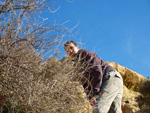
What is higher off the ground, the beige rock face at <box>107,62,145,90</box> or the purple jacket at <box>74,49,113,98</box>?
the beige rock face at <box>107,62,145,90</box>

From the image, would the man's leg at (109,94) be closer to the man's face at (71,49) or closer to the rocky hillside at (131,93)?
the man's face at (71,49)

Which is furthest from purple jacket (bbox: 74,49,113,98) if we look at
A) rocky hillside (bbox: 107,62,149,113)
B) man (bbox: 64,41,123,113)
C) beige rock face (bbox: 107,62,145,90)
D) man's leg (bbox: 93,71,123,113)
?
beige rock face (bbox: 107,62,145,90)

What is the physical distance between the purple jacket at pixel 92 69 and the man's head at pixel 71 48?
88 millimetres

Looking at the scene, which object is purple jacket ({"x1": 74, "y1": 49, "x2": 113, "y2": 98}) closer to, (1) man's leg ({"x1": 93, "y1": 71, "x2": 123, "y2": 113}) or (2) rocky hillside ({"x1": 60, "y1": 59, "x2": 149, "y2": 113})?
(1) man's leg ({"x1": 93, "y1": 71, "x2": 123, "y2": 113})

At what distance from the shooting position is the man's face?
13.4ft

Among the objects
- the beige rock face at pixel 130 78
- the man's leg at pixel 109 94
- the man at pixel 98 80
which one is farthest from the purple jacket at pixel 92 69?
the beige rock face at pixel 130 78

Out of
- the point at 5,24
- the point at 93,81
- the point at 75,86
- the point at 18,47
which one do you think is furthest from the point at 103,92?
the point at 5,24

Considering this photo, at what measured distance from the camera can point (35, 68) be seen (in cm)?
350

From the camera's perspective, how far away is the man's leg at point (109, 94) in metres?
3.54

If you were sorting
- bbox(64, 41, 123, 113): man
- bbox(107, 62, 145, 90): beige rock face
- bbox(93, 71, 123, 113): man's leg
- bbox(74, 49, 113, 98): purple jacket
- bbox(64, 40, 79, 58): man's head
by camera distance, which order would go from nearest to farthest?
bbox(93, 71, 123, 113): man's leg → bbox(64, 41, 123, 113): man → bbox(74, 49, 113, 98): purple jacket → bbox(64, 40, 79, 58): man's head → bbox(107, 62, 145, 90): beige rock face

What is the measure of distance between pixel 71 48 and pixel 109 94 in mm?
1113

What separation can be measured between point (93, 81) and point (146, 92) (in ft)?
40.1

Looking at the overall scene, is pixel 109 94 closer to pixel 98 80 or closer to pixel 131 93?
pixel 98 80

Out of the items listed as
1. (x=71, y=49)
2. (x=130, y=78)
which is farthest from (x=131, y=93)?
(x=71, y=49)
